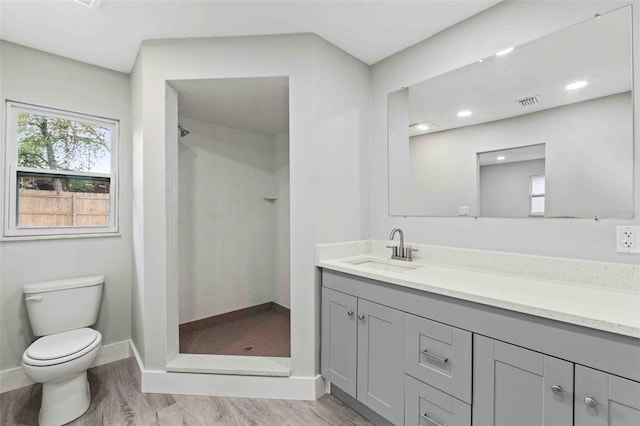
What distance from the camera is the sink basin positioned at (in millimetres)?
1973

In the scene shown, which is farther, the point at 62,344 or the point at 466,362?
the point at 62,344

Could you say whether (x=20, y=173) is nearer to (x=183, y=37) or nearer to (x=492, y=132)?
(x=183, y=37)

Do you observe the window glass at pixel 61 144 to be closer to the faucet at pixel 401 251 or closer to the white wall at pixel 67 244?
the white wall at pixel 67 244

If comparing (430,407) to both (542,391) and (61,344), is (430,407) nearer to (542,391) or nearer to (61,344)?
(542,391)

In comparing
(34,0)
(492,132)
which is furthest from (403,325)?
(34,0)

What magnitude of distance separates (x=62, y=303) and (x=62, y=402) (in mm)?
658

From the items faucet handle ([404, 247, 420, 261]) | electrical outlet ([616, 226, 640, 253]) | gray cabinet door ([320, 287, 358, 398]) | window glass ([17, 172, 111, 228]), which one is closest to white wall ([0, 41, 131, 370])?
window glass ([17, 172, 111, 228])

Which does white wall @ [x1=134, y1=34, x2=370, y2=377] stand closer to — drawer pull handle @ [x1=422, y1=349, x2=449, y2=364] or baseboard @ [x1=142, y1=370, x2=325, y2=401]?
baseboard @ [x1=142, y1=370, x2=325, y2=401]

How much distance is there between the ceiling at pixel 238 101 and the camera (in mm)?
2080

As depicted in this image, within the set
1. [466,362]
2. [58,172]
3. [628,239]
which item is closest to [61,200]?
[58,172]

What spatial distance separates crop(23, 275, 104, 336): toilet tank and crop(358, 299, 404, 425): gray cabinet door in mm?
2028

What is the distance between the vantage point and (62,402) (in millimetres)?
1754

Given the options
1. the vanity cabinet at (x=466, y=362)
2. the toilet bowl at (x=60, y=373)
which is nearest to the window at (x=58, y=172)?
the toilet bowl at (x=60, y=373)

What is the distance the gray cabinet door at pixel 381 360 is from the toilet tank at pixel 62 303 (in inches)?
79.8
